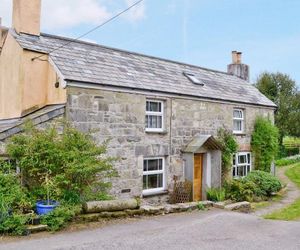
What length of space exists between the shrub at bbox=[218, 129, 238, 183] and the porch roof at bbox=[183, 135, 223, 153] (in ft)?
3.02

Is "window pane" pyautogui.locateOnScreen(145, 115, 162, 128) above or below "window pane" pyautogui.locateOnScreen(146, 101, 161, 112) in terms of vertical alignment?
below

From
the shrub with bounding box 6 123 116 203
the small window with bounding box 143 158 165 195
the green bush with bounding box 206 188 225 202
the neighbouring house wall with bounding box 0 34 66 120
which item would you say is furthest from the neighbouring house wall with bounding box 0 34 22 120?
the green bush with bounding box 206 188 225 202

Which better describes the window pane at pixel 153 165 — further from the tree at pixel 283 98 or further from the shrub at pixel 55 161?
the tree at pixel 283 98

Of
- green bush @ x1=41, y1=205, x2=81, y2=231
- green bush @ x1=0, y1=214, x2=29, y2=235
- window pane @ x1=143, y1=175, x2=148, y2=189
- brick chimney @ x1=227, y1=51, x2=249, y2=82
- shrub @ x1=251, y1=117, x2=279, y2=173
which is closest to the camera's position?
green bush @ x1=0, y1=214, x2=29, y2=235

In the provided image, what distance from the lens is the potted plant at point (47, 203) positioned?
31.9 ft

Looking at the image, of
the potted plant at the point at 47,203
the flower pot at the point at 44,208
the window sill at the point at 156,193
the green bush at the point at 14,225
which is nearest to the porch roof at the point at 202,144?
the window sill at the point at 156,193

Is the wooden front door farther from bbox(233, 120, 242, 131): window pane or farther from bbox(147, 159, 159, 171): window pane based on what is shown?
bbox(233, 120, 242, 131): window pane

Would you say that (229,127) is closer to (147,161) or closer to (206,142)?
(206,142)

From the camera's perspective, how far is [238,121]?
2011 centimetres

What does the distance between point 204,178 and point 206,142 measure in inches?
74.4

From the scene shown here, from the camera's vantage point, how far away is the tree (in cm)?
3744

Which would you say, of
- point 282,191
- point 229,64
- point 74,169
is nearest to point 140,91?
point 74,169

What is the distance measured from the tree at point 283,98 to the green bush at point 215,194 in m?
22.9

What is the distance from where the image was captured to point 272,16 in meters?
12.4
